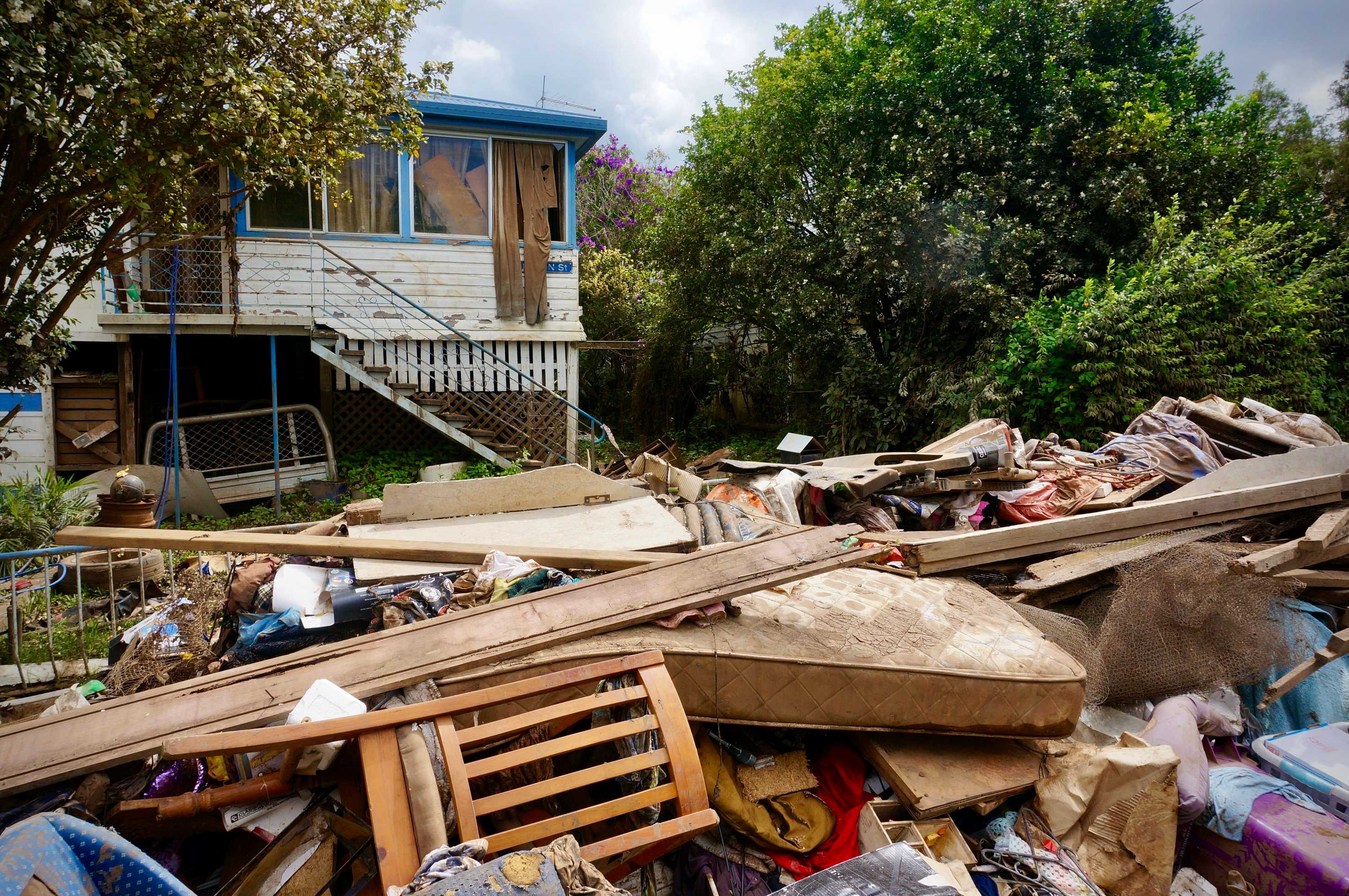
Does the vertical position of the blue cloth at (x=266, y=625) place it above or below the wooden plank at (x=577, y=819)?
above

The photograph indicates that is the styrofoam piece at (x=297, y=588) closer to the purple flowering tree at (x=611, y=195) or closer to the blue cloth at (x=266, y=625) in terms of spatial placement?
the blue cloth at (x=266, y=625)

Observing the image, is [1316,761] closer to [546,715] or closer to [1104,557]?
[1104,557]

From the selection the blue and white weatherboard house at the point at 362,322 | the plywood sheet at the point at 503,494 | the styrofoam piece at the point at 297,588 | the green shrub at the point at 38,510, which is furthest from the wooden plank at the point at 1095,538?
the green shrub at the point at 38,510

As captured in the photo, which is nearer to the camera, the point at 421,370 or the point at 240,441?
the point at 240,441

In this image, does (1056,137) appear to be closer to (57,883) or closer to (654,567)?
(654,567)

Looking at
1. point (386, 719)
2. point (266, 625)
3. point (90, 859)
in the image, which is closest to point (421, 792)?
point (386, 719)

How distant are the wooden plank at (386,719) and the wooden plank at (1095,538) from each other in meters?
2.39

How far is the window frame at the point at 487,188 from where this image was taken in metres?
9.61

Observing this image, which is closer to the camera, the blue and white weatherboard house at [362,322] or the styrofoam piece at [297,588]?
the styrofoam piece at [297,588]

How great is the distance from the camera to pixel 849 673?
10.3 feet

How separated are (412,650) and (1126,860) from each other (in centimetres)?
317

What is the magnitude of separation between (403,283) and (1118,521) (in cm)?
858

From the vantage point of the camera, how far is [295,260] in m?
9.22

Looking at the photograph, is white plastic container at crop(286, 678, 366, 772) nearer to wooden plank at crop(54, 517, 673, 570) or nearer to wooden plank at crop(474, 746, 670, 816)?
wooden plank at crop(474, 746, 670, 816)
